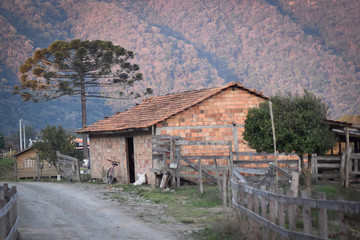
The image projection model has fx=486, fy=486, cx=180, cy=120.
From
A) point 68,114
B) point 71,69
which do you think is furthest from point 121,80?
point 68,114

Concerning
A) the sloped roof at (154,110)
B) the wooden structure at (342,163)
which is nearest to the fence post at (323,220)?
the wooden structure at (342,163)

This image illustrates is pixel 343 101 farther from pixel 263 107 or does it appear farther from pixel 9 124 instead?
pixel 263 107

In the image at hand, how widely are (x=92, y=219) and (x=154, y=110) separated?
11566 mm

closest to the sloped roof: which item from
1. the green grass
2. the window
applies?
the green grass

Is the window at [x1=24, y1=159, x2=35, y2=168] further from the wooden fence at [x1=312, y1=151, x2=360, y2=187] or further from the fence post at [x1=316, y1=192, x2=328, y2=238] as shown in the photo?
the fence post at [x1=316, y1=192, x2=328, y2=238]

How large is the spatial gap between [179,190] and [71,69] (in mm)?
Answer: 33949

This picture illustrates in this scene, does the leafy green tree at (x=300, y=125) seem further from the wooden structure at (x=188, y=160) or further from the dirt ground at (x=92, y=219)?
the dirt ground at (x=92, y=219)

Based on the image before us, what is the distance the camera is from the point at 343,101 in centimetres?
16612

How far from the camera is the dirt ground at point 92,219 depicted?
9867 millimetres

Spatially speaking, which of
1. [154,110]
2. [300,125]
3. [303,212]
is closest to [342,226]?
[303,212]

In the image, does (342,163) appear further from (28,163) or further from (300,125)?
(28,163)

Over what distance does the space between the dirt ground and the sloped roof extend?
4.59 m

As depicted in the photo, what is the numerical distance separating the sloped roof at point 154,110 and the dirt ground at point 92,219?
4.59 meters

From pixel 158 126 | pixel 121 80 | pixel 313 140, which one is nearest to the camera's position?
pixel 313 140
